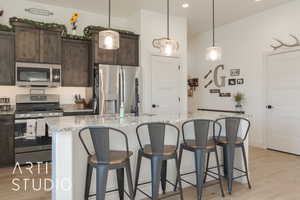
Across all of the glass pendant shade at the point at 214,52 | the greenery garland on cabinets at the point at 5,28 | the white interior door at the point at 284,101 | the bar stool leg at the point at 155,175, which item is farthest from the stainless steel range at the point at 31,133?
the white interior door at the point at 284,101

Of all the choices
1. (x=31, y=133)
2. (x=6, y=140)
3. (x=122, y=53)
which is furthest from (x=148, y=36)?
(x=6, y=140)

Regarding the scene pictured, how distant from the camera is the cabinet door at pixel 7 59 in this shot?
13.3 feet

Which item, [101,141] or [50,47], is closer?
[101,141]

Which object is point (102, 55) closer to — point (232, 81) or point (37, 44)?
point (37, 44)

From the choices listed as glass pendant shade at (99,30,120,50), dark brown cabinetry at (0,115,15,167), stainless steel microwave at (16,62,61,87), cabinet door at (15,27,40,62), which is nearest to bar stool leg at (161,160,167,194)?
glass pendant shade at (99,30,120,50)

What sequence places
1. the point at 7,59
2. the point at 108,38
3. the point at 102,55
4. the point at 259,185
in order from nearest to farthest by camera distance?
the point at 108,38
the point at 259,185
the point at 7,59
the point at 102,55

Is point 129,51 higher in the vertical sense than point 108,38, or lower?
higher

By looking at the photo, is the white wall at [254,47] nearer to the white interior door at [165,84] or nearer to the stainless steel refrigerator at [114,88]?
the white interior door at [165,84]

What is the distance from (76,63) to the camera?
15.8 ft

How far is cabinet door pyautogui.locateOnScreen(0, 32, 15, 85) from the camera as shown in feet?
13.3

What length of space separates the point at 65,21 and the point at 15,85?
180 cm

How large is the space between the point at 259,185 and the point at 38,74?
4.22 metres

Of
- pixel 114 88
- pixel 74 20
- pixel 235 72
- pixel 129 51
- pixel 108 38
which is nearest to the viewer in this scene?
pixel 108 38

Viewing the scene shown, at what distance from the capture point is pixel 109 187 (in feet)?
8.32
